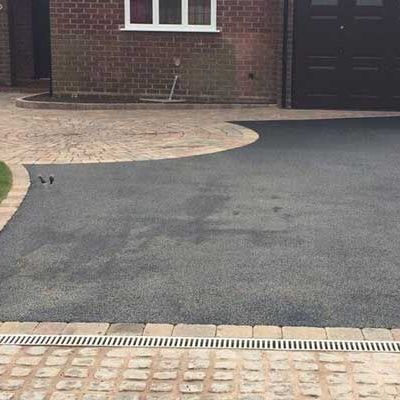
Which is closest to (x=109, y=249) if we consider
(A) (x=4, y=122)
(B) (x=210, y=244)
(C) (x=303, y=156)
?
(B) (x=210, y=244)

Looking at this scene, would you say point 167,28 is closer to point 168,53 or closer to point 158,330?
point 168,53

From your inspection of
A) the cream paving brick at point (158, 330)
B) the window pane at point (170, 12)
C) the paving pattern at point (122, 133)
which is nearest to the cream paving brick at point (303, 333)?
the cream paving brick at point (158, 330)

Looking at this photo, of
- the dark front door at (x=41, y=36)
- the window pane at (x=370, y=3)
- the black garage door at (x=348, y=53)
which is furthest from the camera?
the dark front door at (x=41, y=36)

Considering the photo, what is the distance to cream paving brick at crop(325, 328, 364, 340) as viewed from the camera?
3.84m

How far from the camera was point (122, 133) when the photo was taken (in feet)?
36.8

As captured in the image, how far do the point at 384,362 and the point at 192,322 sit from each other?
1132mm

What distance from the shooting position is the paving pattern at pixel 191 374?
3252 millimetres

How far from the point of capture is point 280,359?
11.8 feet

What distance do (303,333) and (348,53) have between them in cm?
1149

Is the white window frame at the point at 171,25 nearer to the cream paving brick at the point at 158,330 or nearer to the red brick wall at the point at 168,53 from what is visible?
the red brick wall at the point at 168,53

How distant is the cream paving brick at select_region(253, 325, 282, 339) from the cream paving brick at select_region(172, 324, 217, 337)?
0.80 feet

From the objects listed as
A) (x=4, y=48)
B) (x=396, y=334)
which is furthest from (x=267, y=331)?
(x=4, y=48)

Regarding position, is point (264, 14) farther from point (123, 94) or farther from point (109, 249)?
point (109, 249)

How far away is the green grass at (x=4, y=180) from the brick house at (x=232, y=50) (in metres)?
7.52
